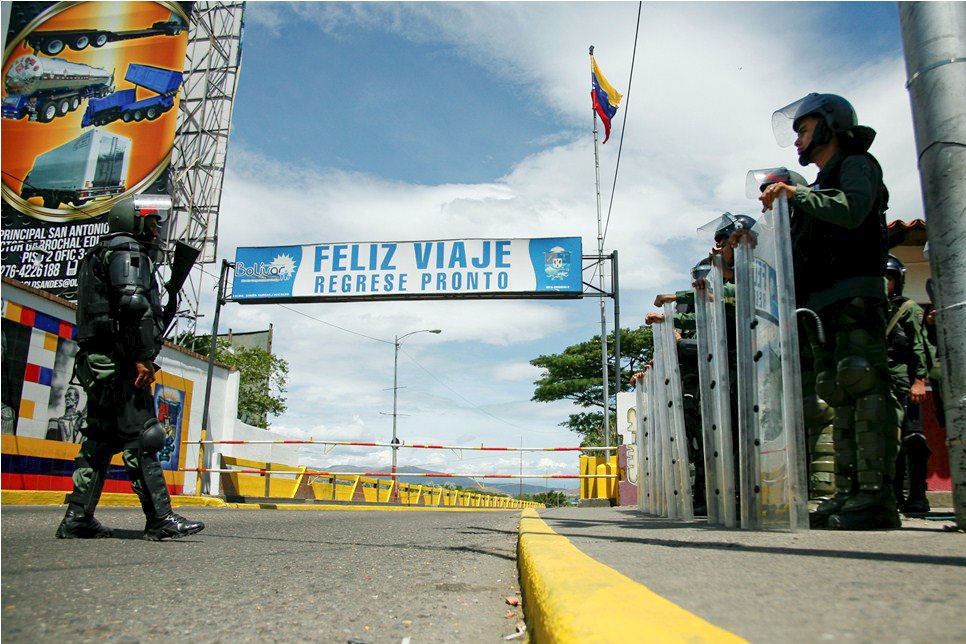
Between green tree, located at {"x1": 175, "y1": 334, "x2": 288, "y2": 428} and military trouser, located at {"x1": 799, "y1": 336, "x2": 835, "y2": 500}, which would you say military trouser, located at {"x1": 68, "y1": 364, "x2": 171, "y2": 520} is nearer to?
military trouser, located at {"x1": 799, "y1": 336, "x2": 835, "y2": 500}

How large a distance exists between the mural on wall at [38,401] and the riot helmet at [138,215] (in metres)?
8.02

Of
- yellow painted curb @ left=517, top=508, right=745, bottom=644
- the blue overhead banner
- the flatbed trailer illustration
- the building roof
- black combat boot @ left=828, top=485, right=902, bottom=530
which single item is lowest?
yellow painted curb @ left=517, top=508, right=745, bottom=644

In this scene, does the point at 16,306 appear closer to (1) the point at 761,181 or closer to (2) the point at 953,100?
(1) the point at 761,181

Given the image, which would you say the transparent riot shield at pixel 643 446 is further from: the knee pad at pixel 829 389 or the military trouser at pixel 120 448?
the military trouser at pixel 120 448

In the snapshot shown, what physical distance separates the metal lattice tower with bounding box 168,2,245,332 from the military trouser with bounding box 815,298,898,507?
2684 centimetres

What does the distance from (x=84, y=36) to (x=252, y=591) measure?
33.2 metres

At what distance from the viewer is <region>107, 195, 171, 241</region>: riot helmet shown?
13.1 ft

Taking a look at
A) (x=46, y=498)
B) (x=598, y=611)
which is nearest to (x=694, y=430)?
(x=598, y=611)

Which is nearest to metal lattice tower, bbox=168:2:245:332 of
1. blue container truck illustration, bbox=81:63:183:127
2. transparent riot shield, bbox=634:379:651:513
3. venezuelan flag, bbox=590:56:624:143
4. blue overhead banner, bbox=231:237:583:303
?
blue container truck illustration, bbox=81:63:183:127

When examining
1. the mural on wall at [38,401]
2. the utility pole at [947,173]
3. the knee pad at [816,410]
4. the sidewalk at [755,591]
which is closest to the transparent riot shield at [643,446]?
the knee pad at [816,410]

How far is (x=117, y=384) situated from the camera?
3795mm

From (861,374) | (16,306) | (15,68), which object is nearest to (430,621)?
(861,374)

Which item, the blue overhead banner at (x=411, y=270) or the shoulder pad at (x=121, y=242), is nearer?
the shoulder pad at (x=121, y=242)

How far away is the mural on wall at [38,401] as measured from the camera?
10938 millimetres
